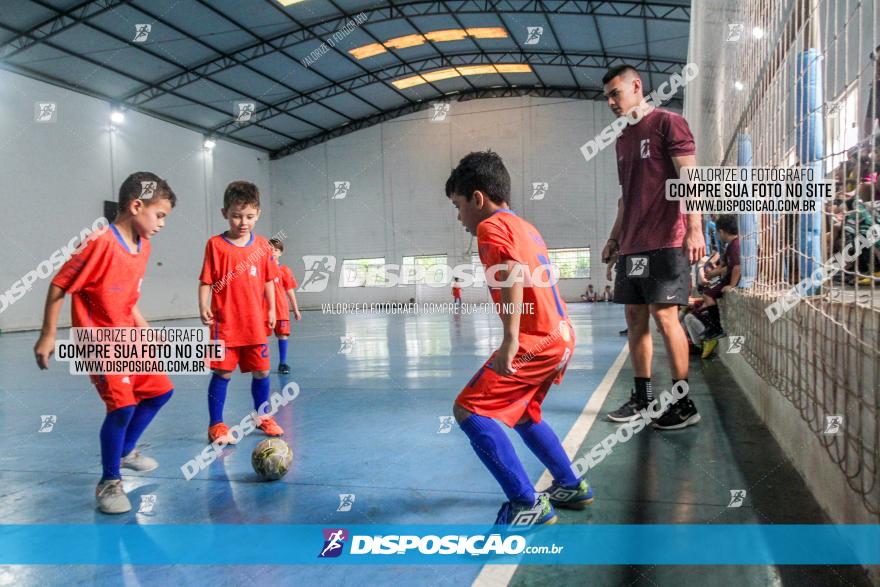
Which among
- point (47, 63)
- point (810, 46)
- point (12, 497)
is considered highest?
point (47, 63)

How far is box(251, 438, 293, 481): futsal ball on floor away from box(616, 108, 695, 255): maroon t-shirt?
2.29m

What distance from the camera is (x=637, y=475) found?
8.54ft

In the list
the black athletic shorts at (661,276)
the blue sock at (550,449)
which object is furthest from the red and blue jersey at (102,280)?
the black athletic shorts at (661,276)

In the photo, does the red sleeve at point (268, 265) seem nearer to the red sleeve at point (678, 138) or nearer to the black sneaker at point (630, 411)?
the black sneaker at point (630, 411)

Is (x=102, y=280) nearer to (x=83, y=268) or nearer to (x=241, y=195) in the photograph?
(x=83, y=268)

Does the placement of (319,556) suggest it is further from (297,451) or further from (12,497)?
(12,497)

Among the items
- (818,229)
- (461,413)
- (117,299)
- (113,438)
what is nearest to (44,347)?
(117,299)

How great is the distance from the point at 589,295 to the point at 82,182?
777 inches

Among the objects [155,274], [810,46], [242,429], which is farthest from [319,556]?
[155,274]

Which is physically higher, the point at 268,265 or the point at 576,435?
the point at 268,265

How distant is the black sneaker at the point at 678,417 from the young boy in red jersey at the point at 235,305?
7.57 ft

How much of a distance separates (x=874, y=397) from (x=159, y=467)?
3.16 m

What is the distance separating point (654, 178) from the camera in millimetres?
3371

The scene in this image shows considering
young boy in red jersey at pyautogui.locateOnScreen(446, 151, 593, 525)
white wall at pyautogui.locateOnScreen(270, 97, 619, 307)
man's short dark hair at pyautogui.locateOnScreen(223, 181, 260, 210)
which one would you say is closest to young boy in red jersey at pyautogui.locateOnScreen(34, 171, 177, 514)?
man's short dark hair at pyautogui.locateOnScreen(223, 181, 260, 210)
